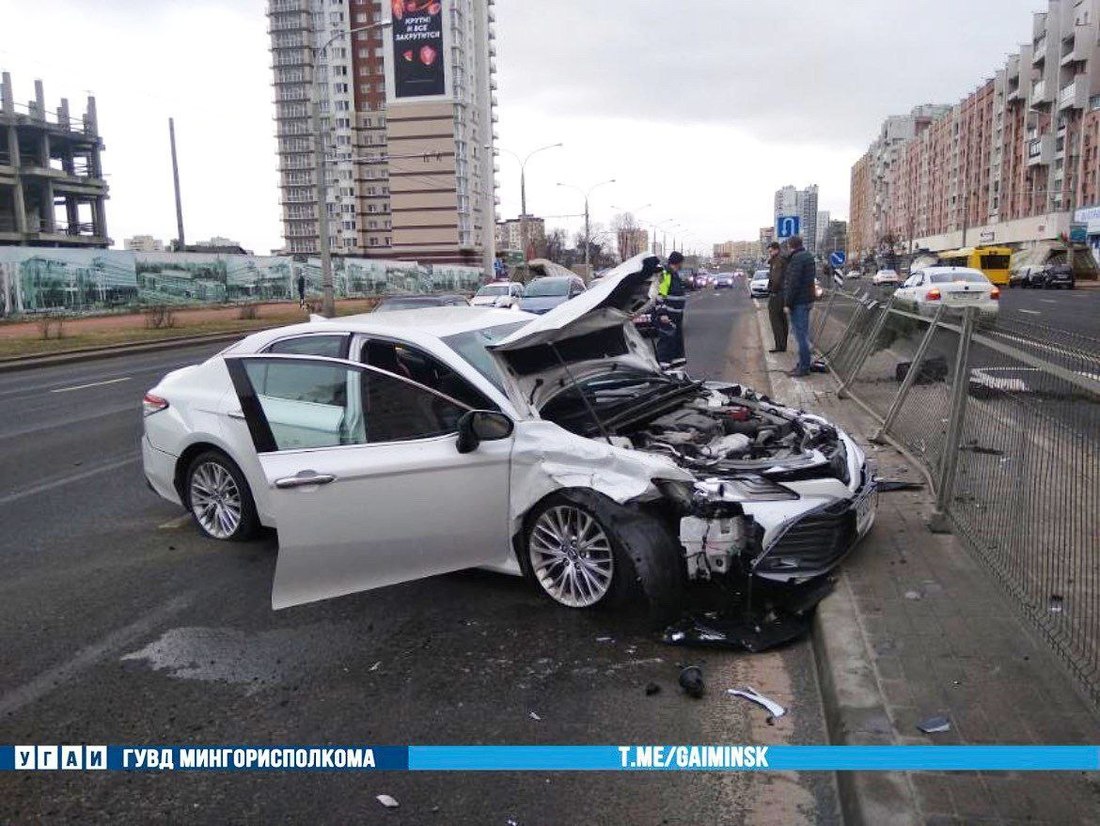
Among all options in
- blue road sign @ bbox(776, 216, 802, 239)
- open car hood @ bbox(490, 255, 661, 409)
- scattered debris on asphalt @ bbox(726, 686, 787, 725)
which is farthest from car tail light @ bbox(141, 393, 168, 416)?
blue road sign @ bbox(776, 216, 802, 239)

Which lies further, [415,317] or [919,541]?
[415,317]

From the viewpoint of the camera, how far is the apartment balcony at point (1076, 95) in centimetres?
7262

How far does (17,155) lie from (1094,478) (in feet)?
266

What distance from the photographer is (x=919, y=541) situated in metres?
5.23

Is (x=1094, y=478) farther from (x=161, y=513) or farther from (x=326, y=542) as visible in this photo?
(x=161, y=513)

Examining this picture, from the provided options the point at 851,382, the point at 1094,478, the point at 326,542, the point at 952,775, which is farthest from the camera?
the point at 851,382

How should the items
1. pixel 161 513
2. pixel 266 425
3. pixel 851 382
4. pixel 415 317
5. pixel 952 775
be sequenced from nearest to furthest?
pixel 952 775 < pixel 266 425 < pixel 415 317 < pixel 161 513 < pixel 851 382

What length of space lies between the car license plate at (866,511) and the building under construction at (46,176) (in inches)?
2995

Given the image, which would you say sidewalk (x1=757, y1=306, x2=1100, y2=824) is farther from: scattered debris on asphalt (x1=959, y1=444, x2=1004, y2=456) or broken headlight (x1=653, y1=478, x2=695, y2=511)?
broken headlight (x1=653, y1=478, x2=695, y2=511)

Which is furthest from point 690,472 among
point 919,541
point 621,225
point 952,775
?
point 621,225

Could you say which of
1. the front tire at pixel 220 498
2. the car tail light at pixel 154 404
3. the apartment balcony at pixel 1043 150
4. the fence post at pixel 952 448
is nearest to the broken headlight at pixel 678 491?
the fence post at pixel 952 448

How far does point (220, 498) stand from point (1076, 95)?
85.9 meters

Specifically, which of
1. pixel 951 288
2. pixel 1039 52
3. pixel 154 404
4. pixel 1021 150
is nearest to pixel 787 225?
pixel 951 288

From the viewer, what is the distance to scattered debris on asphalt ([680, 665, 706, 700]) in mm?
3756
